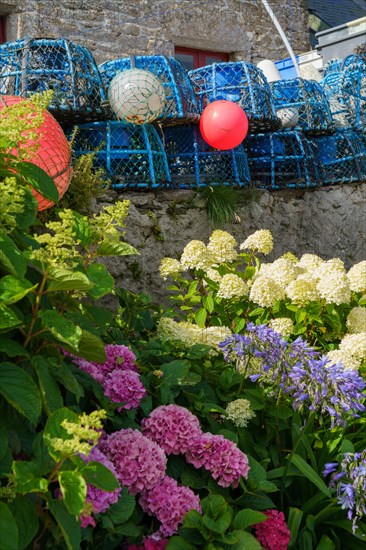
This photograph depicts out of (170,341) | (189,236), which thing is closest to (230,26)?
(189,236)

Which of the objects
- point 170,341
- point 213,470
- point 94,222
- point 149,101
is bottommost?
point 213,470

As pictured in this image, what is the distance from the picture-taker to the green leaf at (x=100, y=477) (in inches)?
60.8

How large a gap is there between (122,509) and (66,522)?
32 cm

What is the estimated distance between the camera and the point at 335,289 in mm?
3057

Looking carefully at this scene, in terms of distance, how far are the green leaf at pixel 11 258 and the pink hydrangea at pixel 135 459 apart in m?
0.58

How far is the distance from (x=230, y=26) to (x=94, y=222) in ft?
22.4

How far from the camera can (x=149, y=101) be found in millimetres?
4152

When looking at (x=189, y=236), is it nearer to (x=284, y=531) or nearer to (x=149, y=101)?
(x=149, y=101)

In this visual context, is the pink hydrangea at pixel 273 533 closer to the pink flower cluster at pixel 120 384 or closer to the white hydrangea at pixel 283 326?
the pink flower cluster at pixel 120 384

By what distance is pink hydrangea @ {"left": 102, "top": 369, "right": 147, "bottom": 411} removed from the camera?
214cm

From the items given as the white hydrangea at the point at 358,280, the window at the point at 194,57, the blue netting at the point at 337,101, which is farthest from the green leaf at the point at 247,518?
the window at the point at 194,57

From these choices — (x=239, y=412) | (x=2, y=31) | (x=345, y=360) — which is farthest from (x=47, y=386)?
(x=2, y=31)

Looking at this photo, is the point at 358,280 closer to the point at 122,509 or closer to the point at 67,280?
the point at 122,509

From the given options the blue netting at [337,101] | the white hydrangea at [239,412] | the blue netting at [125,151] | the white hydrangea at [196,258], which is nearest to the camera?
the white hydrangea at [239,412]
